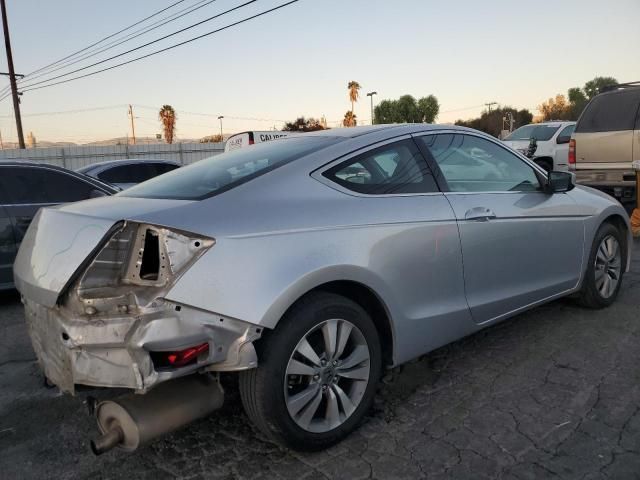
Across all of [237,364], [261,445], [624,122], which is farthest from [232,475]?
[624,122]

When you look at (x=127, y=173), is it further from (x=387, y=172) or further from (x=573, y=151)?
(x=387, y=172)

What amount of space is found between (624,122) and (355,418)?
7351 mm

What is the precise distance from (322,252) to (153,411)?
3.30 ft

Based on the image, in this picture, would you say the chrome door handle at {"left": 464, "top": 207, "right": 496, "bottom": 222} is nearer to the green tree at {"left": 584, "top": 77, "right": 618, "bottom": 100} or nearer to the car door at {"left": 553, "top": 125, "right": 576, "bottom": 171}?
the car door at {"left": 553, "top": 125, "right": 576, "bottom": 171}

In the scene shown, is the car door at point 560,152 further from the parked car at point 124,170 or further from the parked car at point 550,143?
the parked car at point 124,170

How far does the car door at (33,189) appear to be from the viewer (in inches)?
219

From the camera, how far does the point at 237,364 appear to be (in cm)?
228

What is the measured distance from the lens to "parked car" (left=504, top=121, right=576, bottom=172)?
12.9 m

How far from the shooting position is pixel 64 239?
2.46 meters

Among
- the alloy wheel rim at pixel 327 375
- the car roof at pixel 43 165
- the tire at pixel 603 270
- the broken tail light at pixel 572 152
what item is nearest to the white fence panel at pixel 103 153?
the car roof at pixel 43 165

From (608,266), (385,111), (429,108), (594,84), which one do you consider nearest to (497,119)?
(429,108)

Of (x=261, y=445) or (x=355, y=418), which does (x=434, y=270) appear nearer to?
(x=355, y=418)

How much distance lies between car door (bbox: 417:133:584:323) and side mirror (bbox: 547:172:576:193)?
59 millimetres

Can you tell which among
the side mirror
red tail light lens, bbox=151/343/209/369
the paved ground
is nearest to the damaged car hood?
red tail light lens, bbox=151/343/209/369
